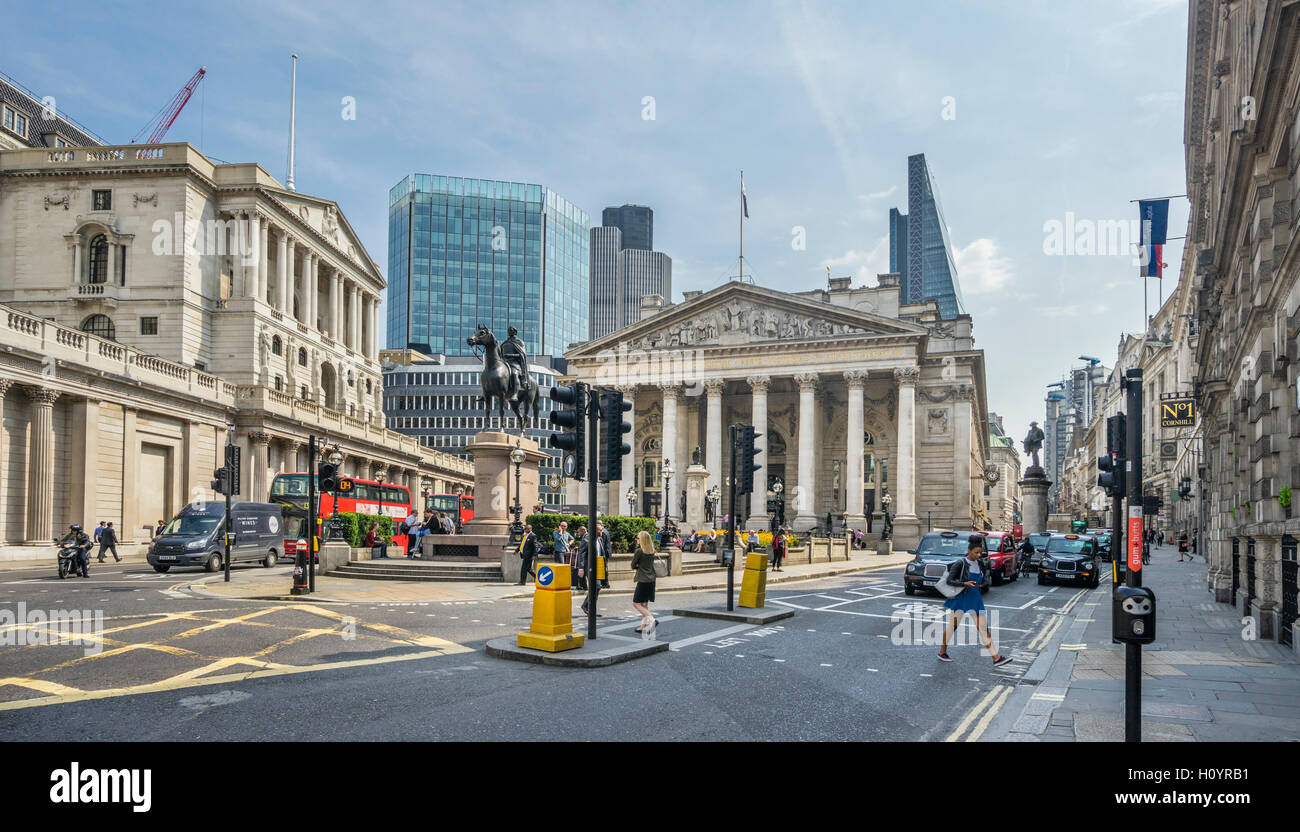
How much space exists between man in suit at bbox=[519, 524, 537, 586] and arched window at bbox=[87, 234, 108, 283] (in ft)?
138

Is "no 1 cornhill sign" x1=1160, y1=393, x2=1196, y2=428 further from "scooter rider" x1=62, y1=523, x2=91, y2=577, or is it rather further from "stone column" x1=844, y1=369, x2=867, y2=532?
"scooter rider" x1=62, y1=523, x2=91, y2=577

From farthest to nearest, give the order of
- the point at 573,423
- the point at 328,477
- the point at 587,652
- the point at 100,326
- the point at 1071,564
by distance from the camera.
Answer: the point at 100,326 → the point at 1071,564 → the point at 328,477 → the point at 573,423 → the point at 587,652

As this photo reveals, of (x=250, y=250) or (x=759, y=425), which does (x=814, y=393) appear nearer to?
(x=759, y=425)

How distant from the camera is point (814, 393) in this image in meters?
61.8

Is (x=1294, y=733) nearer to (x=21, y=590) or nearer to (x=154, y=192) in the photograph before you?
(x=21, y=590)

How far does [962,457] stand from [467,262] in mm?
101860

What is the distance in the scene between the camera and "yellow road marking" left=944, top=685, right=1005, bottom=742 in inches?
310

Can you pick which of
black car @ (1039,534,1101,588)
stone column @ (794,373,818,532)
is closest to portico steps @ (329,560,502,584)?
black car @ (1039,534,1101,588)

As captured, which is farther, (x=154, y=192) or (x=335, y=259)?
(x=335, y=259)

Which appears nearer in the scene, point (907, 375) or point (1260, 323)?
point (1260, 323)

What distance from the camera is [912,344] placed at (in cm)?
5866

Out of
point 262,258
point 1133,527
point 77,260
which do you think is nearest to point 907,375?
point 262,258
